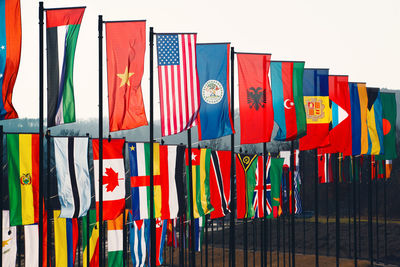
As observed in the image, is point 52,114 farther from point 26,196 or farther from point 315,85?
point 315,85

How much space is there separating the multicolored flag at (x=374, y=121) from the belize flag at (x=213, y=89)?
48.2ft

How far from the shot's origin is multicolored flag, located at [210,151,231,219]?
80.2 ft

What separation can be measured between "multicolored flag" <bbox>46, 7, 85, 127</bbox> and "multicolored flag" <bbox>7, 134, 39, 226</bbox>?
3.07m

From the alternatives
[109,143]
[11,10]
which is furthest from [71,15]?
[109,143]

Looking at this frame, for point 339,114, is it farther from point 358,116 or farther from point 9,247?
point 9,247

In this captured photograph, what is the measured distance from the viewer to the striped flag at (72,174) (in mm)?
19766

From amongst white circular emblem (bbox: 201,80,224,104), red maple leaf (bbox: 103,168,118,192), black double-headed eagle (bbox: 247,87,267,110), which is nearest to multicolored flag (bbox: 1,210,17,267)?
red maple leaf (bbox: 103,168,118,192)

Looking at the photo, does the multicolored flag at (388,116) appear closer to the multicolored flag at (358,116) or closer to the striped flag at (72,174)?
the multicolored flag at (358,116)

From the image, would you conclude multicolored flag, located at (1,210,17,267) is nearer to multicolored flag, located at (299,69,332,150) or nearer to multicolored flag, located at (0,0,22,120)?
multicolored flag, located at (0,0,22,120)

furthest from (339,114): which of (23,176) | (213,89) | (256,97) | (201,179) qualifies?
(23,176)

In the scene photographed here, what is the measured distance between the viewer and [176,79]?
61.6ft

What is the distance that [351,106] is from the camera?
1238 inches

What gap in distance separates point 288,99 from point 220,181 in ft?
14.0

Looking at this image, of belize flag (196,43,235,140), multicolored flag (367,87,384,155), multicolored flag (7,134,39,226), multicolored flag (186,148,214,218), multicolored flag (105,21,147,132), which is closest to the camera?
multicolored flag (105,21,147,132)
